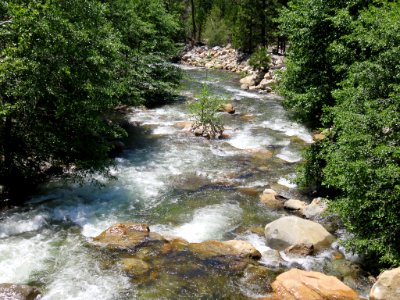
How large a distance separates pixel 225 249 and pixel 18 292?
548cm

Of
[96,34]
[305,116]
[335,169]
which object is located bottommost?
[335,169]

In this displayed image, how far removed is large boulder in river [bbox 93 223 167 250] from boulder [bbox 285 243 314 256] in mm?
3693

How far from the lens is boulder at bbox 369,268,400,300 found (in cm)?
878

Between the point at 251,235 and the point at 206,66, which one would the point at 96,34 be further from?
the point at 206,66

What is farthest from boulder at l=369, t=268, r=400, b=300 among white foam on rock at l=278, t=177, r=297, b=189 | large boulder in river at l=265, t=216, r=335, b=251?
white foam on rock at l=278, t=177, r=297, b=189

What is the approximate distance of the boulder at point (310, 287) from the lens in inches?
369

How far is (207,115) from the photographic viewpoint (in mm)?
22984

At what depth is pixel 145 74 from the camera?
2552 cm

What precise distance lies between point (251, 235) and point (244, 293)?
10.2ft

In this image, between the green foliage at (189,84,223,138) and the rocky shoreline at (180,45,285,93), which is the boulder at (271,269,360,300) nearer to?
the green foliage at (189,84,223,138)

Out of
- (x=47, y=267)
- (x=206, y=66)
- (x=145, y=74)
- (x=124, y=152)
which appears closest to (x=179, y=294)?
(x=47, y=267)

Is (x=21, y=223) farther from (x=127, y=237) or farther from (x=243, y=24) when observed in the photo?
(x=243, y=24)

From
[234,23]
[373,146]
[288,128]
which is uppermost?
[234,23]

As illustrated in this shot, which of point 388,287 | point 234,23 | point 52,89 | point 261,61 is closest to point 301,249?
point 388,287
